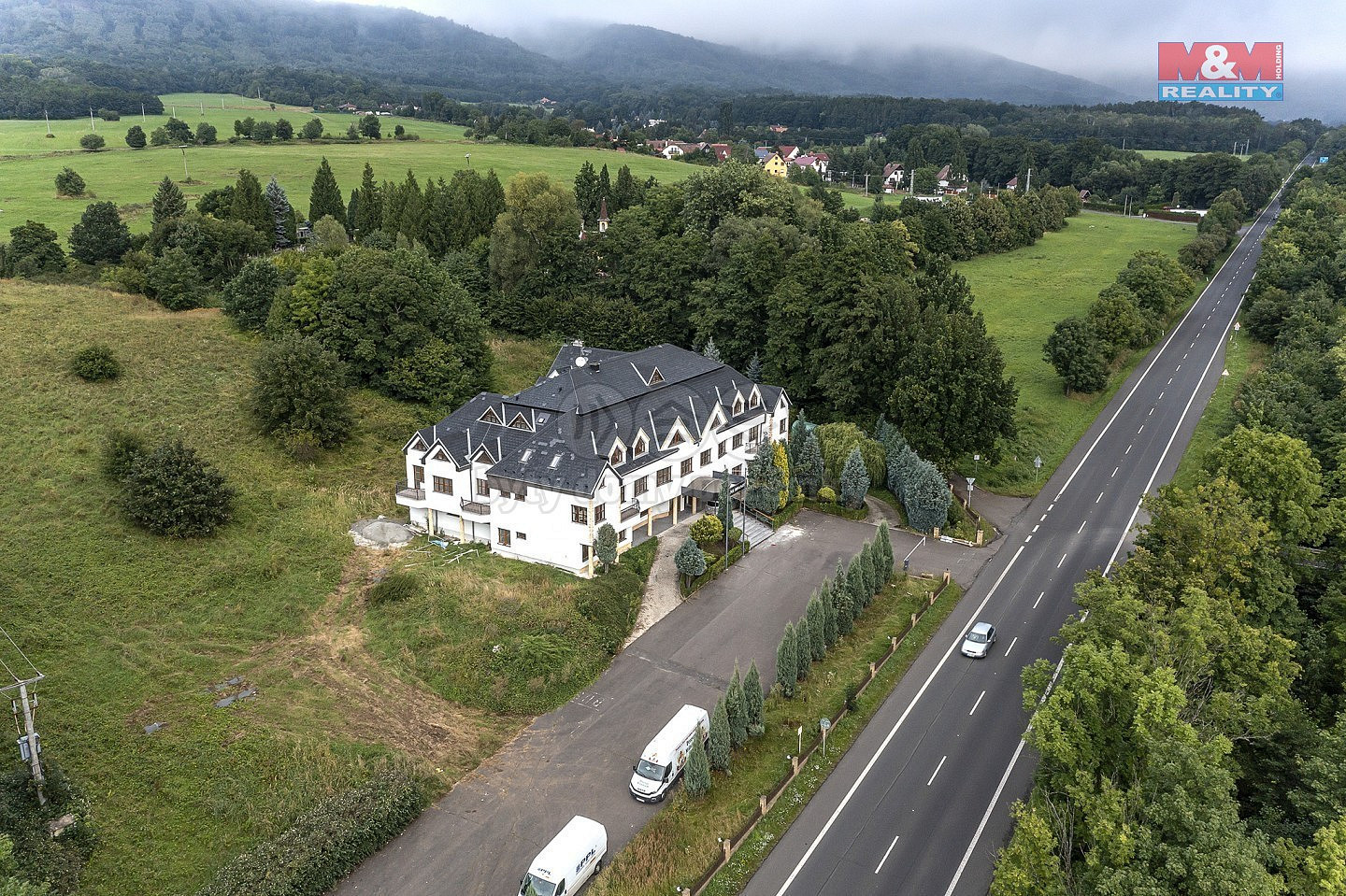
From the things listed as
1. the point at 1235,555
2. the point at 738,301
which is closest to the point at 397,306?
the point at 738,301

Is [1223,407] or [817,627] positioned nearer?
[817,627]

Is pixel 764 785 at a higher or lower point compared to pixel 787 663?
lower

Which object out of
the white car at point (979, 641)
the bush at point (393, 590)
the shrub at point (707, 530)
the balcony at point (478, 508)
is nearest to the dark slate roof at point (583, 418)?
the balcony at point (478, 508)

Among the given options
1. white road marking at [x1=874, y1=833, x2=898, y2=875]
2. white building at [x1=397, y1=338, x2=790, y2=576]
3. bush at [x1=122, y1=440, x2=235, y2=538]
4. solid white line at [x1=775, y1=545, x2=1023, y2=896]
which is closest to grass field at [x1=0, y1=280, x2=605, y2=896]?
bush at [x1=122, y1=440, x2=235, y2=538]

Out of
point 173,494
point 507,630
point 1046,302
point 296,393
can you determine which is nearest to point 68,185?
point 296,393

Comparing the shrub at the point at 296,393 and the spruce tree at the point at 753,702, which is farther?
the shrub at the point at 296,393

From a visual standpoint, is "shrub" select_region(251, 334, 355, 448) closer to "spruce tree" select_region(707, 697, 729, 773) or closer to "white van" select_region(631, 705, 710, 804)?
"white van" select_region(631, 705, 710, 804)

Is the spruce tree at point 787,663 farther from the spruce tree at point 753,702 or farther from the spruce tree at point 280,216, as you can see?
the spruce tree at point 280,216

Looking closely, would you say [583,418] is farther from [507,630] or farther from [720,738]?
[720,738]
